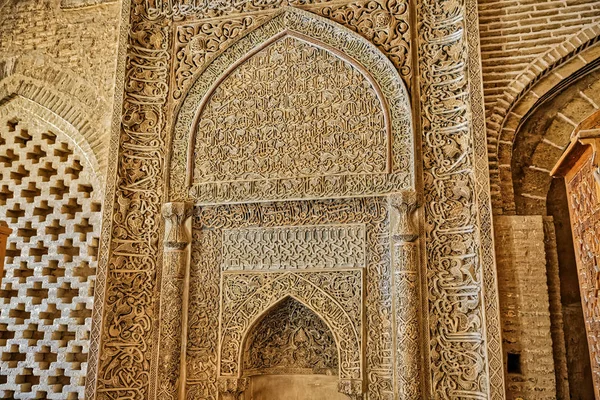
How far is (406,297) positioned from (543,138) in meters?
1.81

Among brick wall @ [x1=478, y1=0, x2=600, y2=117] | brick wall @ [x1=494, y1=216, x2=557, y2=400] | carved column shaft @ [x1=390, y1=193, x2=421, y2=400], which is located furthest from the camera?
brick wall @ [x1=478, y1=0, x2=600, y2=117]

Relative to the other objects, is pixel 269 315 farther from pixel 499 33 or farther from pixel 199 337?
pixel 499 33

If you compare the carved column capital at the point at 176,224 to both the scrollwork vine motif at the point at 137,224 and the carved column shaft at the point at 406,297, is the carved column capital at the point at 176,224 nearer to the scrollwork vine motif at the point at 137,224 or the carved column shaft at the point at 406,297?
the scrollwork vine motif at the point at 137,224

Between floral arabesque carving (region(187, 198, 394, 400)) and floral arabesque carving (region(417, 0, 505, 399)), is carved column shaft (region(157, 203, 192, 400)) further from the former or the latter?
floral arabesque carving (region(417, 0, 505, 399))

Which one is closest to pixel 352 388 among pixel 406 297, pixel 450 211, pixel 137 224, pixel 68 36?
pixel 406 297

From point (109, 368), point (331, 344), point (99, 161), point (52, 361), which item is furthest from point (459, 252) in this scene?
point (52, 361)

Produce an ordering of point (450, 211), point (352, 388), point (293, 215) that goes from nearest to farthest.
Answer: point (352, 388), point (450, 211), point (293, 215)

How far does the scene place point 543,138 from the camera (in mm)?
4586

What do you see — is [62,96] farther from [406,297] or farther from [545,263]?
[545,263]

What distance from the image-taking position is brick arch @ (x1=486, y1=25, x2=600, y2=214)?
4391mm

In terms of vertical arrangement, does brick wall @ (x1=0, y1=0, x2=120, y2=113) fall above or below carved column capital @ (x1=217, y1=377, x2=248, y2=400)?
above

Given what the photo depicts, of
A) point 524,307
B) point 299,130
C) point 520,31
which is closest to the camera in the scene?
point 524,307

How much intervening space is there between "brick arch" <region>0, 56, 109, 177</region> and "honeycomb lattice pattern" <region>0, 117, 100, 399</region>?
0.21 metres

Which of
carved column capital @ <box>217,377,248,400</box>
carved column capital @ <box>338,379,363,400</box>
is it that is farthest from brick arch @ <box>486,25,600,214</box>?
carved column capital @ <box>217,377,248,400</box>
